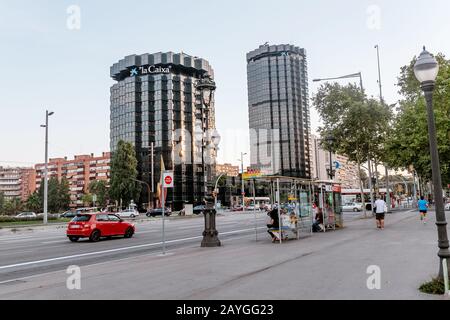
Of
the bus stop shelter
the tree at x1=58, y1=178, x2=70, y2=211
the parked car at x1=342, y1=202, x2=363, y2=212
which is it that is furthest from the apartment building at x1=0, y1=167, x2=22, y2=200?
the bus stop shelter

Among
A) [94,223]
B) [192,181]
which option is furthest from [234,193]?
[94,223]

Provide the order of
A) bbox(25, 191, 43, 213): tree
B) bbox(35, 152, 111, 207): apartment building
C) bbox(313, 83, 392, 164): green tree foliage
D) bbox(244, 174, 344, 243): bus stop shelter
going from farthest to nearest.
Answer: bbox(35, 152, 111, 207): apartment building
bbox(25, 191, 43, 213): tree
bbox(313, 83, 392, 164): green tree foliage
bbox(244, 174, 344, 243): bus stop shelter

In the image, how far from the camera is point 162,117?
323ft

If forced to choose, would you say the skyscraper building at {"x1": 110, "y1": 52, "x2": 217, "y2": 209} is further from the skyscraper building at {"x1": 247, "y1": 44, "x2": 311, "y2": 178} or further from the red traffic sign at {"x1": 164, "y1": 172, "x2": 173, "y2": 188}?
the red traffic sign at {"x1": 164, "y1": 172, "x2": 173, "y2": 188}

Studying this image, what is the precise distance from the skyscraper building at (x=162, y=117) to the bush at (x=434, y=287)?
8875cm

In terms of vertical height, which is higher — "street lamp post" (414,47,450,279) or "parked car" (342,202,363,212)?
"street lamp post" (414,47,450,279)

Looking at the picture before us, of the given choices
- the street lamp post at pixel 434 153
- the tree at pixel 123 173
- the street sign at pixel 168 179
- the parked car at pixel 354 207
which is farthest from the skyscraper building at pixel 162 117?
the street lamp post at pixel 434 153

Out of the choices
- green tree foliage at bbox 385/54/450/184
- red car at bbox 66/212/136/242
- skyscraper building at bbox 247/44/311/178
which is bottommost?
red car at bbox 66/212/136/242

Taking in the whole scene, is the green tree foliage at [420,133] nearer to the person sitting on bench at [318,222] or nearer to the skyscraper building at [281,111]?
the person sitting on bench at [318,222]

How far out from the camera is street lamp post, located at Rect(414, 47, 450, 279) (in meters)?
6.44

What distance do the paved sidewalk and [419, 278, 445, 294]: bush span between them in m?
0.19

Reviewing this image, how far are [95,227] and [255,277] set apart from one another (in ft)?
44.8

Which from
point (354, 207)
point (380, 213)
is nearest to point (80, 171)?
point (354, 207)

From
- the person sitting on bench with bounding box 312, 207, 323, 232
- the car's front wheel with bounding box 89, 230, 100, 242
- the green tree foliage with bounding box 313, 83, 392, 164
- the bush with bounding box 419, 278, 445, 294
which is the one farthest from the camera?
the green tree foliage with bounding box 313, 83, 392, 164
